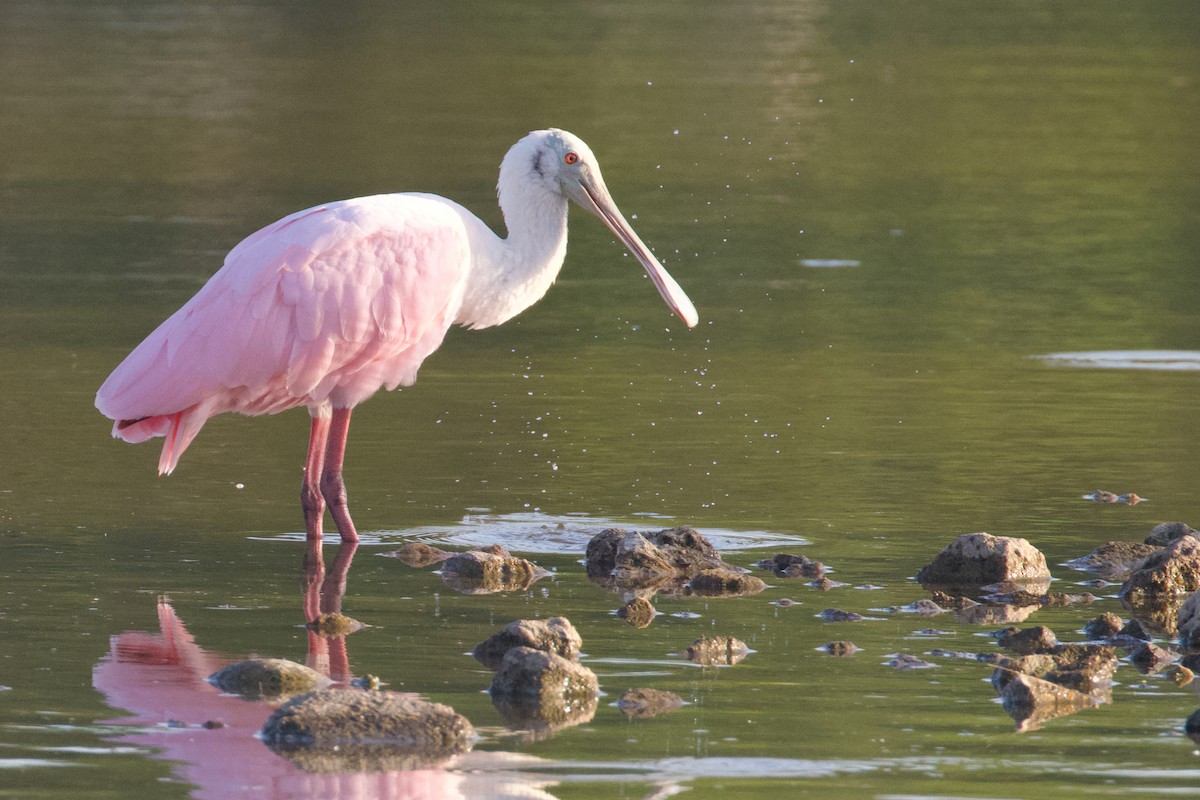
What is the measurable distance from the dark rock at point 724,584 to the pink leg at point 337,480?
1.58 m

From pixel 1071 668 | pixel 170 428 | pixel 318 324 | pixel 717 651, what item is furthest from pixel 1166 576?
pixel 170 428

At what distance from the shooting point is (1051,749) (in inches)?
276

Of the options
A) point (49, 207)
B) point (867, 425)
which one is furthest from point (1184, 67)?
point (867, 425)

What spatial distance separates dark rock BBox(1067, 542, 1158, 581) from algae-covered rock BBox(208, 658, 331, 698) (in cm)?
325

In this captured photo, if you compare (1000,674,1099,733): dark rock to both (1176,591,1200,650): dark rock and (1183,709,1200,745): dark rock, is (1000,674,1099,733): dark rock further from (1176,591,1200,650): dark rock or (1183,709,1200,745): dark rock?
(1176,591,1200,650): dark rock

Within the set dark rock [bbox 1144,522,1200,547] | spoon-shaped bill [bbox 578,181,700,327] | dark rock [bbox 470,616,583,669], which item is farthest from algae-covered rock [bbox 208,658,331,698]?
spoon-shaped bill [bbox 578,181,700,327]

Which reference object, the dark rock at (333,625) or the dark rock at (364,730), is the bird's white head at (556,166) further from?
the dark rock at (364,730)

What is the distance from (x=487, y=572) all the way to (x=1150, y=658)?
2503mm

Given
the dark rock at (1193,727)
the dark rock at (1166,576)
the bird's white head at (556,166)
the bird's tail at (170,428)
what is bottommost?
the dark rock at (1193,727)

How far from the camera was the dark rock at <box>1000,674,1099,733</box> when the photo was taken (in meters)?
7.38

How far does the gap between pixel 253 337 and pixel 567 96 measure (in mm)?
19005

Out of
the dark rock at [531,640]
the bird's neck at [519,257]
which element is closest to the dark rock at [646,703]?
the dark rock at [531,640]

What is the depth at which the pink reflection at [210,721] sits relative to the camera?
6.48 meters

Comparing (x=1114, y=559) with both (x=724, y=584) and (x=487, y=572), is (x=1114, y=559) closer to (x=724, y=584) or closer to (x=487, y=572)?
(x=724, y=584)
